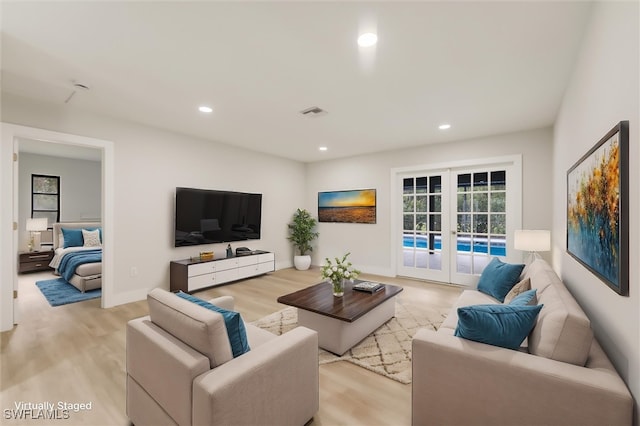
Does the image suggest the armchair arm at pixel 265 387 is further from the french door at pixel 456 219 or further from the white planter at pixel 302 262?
the white planter at pixel 302 262

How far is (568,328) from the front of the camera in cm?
134

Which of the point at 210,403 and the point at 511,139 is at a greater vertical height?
the point at 511,139

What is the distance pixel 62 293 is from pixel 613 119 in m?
6.18

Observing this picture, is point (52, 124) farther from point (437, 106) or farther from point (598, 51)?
point (598, 51)

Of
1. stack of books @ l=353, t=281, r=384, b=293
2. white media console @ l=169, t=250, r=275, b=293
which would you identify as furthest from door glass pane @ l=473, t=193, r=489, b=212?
white media console @ l=169, t=250, r=275, b=293

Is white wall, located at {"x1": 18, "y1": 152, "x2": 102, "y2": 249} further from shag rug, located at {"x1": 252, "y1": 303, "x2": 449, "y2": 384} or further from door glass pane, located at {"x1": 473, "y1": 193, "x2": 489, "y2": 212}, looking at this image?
door glass pane, located at {"x1": 473, "y1": 193, "x2": 489, "y2": 212}

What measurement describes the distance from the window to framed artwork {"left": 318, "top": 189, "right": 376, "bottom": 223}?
5699 mm

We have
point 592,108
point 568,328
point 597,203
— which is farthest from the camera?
point 592,108

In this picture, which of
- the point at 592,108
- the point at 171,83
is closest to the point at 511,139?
the point at 592,108

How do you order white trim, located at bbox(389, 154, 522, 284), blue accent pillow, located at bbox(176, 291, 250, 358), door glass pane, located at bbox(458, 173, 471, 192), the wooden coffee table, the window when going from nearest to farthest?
blue accent pillow, located at bbox(176, 291, 250, 358) < the wooden coffee table < white trim, located at bbox(389, 154, 522, 284) < door glass pane, located at bbox(458, 173, 471, 192) < the window

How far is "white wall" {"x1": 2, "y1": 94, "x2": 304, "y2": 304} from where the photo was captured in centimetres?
336

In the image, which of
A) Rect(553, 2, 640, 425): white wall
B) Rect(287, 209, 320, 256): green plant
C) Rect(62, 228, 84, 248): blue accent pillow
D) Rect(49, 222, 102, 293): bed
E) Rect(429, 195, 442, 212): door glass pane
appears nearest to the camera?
Rect(553, 2, 640, 425): white wall

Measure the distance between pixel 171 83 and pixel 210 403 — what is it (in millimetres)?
2711

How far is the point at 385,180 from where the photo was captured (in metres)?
5.55
